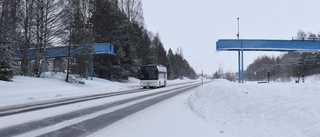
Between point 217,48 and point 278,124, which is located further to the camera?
point 217,48

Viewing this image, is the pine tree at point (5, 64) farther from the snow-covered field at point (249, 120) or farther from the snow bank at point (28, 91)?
the snow-covered field at point (249, 120)

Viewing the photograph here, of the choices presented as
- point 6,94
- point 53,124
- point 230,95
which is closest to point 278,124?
point 230,95

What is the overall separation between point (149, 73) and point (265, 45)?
49.5 feet

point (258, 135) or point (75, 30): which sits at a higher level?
point (75, 30)

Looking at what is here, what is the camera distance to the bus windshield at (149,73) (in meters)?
38.1

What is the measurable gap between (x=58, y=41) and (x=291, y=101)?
27898mm

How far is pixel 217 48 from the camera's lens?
35.6m

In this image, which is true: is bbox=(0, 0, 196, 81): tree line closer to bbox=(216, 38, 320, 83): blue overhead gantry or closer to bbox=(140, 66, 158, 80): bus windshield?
bbox=(140, 66, 158, 80): bus windshield

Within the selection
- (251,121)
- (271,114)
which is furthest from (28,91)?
(271,114)

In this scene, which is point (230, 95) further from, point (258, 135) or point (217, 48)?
point (217, 48)

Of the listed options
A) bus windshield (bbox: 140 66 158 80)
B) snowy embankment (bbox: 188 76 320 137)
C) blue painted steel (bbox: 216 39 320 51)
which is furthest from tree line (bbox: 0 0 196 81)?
snowy embankment (bbox: 188 76 320 137)

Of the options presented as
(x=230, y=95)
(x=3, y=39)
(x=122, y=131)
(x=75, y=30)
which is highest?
(x=75, y=30)

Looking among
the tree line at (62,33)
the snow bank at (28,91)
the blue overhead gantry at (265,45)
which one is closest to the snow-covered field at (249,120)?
the snow bank at (28,91)

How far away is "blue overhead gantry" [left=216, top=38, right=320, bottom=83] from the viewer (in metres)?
35.3
